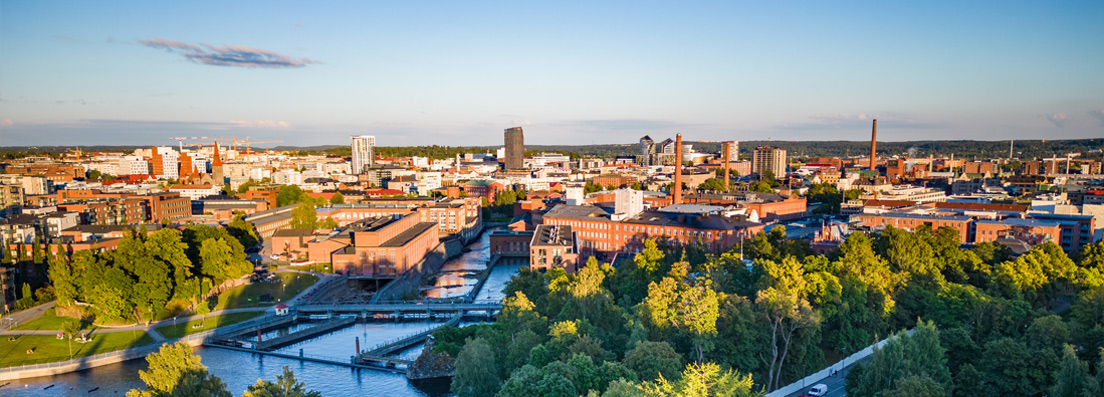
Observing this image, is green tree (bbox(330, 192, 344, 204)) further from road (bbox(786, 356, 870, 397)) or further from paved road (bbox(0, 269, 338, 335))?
road (bbox(786, 356, 870, 397))

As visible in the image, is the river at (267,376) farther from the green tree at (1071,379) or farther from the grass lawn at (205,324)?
the green tree at (1071,379)

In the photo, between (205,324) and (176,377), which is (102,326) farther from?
(176,377)

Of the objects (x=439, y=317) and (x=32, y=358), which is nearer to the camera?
(x=32, y=358)

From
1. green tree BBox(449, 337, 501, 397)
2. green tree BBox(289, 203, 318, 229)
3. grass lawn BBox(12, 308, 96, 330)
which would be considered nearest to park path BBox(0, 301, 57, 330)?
grass lawn BBox(12, 308, 96, 330)

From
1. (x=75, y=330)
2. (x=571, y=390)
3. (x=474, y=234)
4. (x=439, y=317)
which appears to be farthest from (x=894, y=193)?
(x=75, y=330)

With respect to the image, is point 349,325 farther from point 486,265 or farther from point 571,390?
point 571,390

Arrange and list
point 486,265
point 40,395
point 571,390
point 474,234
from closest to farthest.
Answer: point 571,390
point 40,395
point 486,265
point 474,234

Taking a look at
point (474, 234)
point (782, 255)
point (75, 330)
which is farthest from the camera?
point (474, 234)

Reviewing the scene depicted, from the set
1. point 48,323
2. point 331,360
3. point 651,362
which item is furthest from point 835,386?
point 48,323
